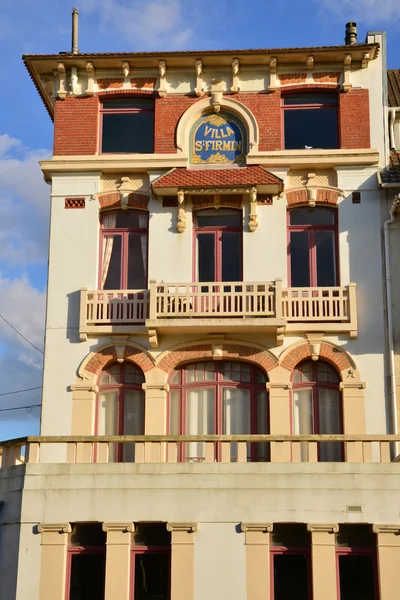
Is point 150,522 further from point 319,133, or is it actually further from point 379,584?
point 319,133

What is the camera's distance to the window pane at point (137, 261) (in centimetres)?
2802

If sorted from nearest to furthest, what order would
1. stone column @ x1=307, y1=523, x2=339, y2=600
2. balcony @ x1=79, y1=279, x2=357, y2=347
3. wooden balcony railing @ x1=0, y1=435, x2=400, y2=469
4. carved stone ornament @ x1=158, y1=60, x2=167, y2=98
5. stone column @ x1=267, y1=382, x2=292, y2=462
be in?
stone column @ x1=307, y1=523, x2=339, y2=600
wooden balcony railing @ x1=0, y1=435, x2=400, y2=469
stone column @ x1=267, y1=382, x2=292, y2=462
balcony @ x1=79, y1=279, x2=357, y2=347
carved stone ornament @ x1=158, y1=60, x2=167, y2=98

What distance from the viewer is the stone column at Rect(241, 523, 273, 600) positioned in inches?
875

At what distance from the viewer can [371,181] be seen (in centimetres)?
2797

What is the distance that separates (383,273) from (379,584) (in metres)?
8.65

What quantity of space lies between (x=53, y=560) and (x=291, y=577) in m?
5.40

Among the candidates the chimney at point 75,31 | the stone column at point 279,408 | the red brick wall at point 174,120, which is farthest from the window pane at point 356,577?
the chimney at point 75,31

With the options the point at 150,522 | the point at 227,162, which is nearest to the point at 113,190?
the point at 227,162

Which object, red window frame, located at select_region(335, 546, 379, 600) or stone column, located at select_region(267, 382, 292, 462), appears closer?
red window frame, located at select_region(335, 546, 379, 600)

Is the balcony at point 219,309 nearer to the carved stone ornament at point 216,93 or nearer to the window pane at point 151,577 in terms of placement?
the carved stone ornament at point 216,93

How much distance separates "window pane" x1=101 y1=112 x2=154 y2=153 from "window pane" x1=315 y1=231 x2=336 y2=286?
5.50 metres

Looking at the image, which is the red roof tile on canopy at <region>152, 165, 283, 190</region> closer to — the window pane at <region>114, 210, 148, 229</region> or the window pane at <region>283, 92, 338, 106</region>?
the window pane at <region>114, 210, 148, 229</region>

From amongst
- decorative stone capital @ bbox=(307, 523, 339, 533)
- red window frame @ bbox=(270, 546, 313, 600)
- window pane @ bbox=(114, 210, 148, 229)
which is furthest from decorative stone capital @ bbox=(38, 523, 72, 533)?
window pane @ bbox=(114, 210, 148, 229)

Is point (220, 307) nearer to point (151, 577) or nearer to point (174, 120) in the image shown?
point (174, 120)
